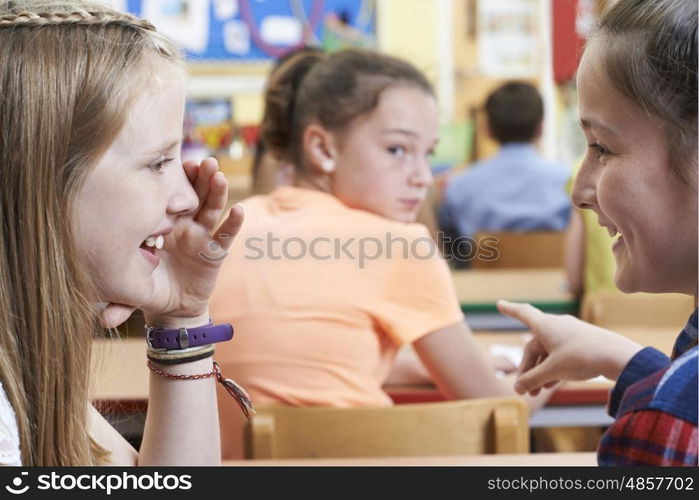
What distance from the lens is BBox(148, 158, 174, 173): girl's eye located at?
733mm

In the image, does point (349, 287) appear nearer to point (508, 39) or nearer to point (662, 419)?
point (662, 419)

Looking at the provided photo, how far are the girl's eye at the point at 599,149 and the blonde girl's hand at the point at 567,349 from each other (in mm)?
205

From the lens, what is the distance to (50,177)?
68cm

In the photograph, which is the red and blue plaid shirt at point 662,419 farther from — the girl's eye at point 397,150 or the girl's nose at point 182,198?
the girl's eye at point 397,150

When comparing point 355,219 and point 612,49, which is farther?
point 355,219

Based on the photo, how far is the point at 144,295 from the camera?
0.77 meters

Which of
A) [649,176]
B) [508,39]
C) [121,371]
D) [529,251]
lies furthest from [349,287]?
[508,39]

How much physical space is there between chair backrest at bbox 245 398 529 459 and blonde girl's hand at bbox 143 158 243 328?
31 cm

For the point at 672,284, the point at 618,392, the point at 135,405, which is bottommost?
the point at 135,405

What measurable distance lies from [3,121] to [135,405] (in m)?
0.57

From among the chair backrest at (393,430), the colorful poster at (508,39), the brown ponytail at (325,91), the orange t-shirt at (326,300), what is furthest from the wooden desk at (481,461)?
the colorful poster at (508,39)

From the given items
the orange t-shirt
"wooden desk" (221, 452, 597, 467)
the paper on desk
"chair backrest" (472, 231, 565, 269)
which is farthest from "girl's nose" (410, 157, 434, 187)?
"chair backrest" (472, 231, 565, 269)

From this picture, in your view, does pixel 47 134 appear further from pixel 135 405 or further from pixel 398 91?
pixel 398 91

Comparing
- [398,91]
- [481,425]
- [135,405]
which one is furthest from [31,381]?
[398,91]
